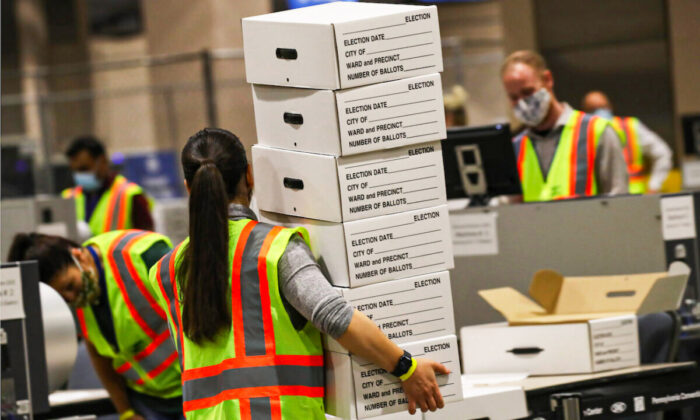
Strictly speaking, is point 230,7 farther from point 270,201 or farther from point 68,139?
point 270,201

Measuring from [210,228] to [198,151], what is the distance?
233mm

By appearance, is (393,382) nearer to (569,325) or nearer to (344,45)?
(344,45)

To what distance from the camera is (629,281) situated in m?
4.31

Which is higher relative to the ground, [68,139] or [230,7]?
[230,7]

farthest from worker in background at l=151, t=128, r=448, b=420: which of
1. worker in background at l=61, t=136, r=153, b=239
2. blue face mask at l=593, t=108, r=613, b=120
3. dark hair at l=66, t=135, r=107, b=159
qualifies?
blue face mask at l=593, t=108, r=613, b=120

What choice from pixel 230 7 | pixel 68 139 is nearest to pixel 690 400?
pixel 230 7

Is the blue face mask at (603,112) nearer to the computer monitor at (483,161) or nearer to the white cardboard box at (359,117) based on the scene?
the computer monitor at (483,161)

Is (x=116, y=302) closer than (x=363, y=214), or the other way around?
(x=363, y=214)

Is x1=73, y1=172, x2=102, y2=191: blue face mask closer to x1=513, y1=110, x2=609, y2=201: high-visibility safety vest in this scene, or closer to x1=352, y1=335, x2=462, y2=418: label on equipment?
x1=513, y1=110, x2=609, y2=201: high-visibility safety vest

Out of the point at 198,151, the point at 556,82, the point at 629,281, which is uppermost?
the point at 556,82

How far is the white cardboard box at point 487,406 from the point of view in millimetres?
3439

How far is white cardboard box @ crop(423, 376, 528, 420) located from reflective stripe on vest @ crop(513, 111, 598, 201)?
1886 mm

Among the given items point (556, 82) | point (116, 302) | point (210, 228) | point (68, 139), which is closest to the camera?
point (210, 228)

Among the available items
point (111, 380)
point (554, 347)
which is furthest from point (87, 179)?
point (554, 347)
